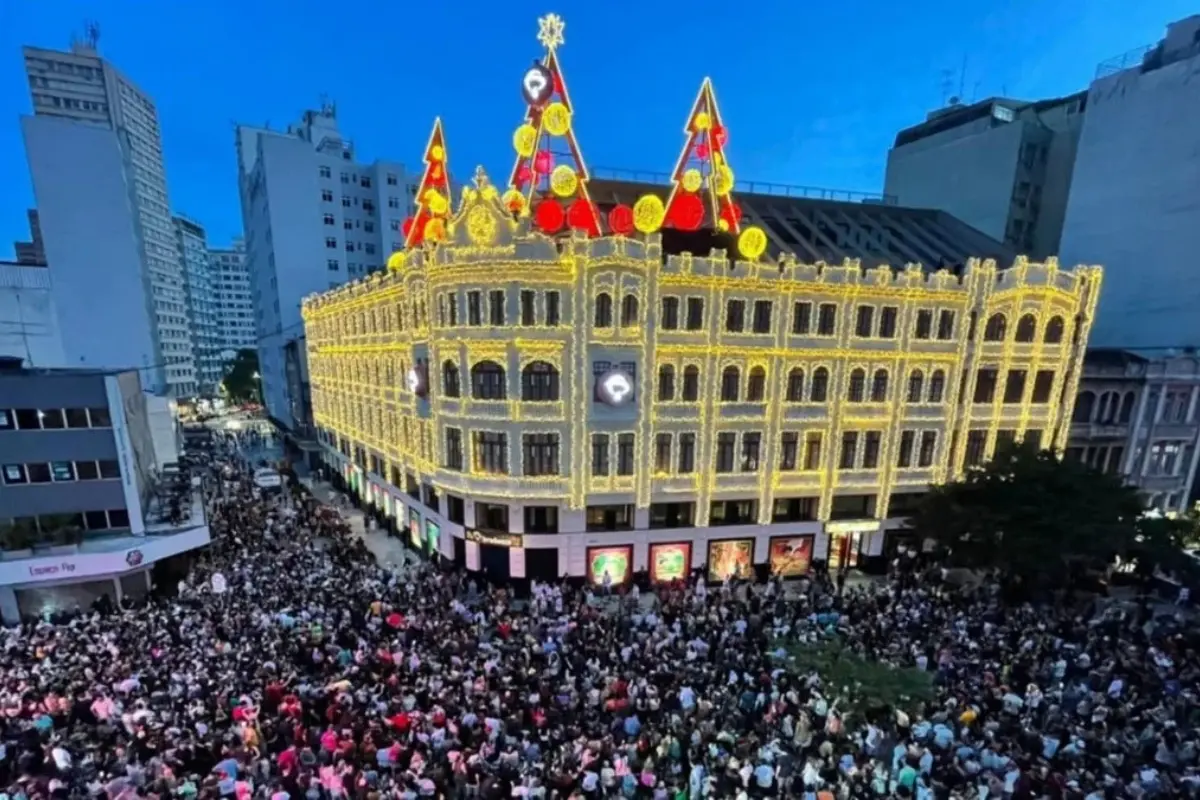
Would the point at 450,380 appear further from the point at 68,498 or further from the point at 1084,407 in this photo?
the point at 1084,407

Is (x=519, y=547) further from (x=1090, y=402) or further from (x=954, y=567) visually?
(x=1090, y=402)

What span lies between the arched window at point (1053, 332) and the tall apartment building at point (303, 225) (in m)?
62.6

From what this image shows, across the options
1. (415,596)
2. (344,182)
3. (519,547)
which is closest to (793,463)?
(519,547)

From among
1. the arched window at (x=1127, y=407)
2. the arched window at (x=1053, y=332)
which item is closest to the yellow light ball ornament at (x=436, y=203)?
the arched window at (x=1053, y=332)

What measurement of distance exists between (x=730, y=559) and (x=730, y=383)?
9781 millimetres

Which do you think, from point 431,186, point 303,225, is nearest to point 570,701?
point 431,186

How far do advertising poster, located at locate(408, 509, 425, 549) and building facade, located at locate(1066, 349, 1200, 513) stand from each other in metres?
40.6

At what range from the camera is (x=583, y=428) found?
28.9 m

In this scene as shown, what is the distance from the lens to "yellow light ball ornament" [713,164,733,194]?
32562mm

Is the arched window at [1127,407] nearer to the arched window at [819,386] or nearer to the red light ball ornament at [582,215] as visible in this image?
the arched window at [819,386]

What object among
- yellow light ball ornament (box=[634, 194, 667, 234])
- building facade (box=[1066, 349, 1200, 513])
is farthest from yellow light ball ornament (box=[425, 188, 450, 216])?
building facade (box=[1066, 349, 1200, 513])

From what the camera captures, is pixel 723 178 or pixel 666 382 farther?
pixel 723 178

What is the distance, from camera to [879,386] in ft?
105

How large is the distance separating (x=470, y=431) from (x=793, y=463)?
56.2ft
